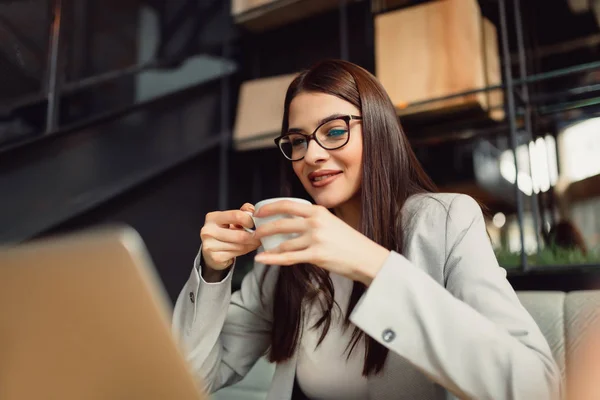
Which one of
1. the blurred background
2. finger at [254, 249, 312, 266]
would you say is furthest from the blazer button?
the blurred background

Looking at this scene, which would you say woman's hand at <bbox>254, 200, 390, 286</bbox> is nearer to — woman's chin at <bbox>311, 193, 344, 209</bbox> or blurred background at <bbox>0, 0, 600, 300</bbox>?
woman's chin at <bbox>311, 193, 344, 209</bbox>

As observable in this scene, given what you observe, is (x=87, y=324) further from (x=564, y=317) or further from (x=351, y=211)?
(x=564, y=317)

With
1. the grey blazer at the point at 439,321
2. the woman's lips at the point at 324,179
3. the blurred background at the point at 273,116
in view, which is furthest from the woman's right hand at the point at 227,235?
the blurred background at the point at 273,116

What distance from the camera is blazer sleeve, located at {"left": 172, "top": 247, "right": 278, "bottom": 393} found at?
1.06 m

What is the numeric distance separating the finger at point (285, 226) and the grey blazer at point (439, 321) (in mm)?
130

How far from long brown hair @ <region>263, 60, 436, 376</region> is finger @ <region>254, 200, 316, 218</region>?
1.20 feet

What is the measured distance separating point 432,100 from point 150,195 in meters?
1.53

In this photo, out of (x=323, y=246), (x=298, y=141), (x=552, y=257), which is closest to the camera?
(x=323, y=246)

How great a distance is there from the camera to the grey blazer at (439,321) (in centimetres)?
70

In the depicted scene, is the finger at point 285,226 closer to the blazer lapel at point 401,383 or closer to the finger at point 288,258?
the finger at point 288,258

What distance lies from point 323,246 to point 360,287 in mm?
385

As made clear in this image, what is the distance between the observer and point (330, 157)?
112cm

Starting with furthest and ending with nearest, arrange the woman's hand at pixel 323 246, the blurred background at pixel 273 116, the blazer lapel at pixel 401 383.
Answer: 1. the blurred background at pixel 273 116
2. the blazer lapel at pixel 401 383
3. the woman's hand at pixel 323 246

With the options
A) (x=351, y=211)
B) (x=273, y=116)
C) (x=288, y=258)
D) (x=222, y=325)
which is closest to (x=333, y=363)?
(x=222, y=325)
